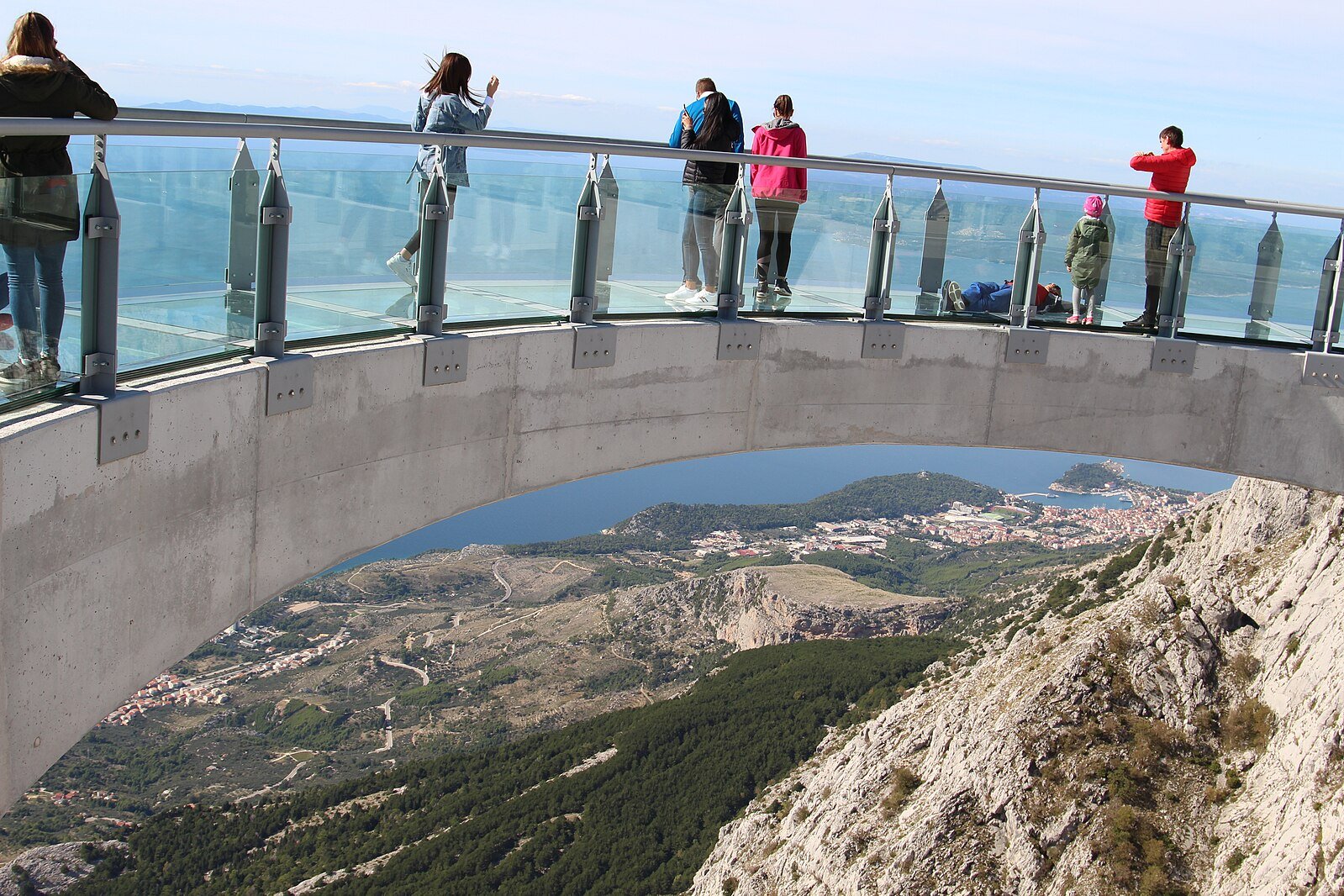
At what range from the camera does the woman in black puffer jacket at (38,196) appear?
5.55m

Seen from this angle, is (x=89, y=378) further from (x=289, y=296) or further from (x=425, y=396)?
(x=425, y=396)

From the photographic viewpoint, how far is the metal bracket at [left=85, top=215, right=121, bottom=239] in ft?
19.3

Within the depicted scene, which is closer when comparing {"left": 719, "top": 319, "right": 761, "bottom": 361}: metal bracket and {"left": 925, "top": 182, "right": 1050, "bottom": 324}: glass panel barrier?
{"left": 719, "top": 319, "right": 761, "bottom": 361}: metal bracket

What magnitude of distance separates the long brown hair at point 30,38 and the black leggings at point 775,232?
610 cm

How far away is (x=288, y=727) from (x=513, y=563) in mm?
51083

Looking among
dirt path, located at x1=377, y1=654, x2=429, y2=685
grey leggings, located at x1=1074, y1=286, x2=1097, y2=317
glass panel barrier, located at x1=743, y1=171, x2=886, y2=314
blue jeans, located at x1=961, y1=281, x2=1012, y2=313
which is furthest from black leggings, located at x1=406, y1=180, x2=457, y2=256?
dirt path, located at x1=377, y1=654, x2=429, y2=685

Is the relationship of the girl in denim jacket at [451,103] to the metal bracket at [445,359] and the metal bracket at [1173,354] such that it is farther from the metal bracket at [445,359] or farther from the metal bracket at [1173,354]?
the metal bracket at [1173,354]

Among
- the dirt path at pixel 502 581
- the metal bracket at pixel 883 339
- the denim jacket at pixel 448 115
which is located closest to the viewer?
the denim jacket at pixel 448 115

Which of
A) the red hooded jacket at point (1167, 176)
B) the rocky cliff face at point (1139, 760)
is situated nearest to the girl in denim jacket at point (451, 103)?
the red hooded jacket at point (1167, 176)

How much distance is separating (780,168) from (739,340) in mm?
1602

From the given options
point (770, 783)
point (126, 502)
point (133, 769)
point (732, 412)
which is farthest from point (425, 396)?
point (133, 769)

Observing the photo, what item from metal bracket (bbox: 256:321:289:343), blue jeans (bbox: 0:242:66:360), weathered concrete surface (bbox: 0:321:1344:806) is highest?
blue jeans (bbox: 0:242:66:360)

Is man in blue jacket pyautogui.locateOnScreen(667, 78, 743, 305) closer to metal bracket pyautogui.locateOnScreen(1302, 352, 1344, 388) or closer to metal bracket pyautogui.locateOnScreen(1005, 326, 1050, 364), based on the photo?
metal bracket pyautogui.locateOnScreen(1005, 326, 1050, 364)

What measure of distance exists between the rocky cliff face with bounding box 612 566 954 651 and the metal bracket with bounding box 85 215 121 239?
8824cm
